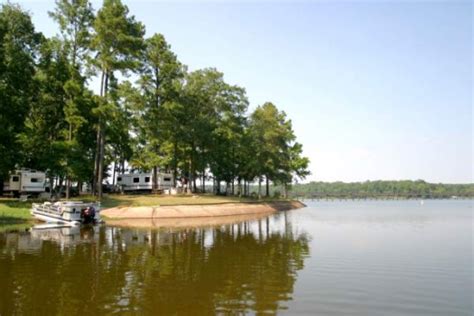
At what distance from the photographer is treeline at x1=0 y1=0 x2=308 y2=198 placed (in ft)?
153

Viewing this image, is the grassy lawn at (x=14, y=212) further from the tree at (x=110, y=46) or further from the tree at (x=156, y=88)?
the tree at (x=156, y=88)

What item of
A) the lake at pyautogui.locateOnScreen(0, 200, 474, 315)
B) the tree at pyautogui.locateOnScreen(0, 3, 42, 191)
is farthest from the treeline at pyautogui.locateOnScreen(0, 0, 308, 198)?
the lake at pyautogui.locateOnScreen(0, 200, 474, 315)

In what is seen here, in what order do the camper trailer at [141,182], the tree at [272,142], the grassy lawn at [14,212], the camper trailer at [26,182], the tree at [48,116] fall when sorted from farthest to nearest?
the tree at [272,142]
the camper trailer at [141,182]
the camper trailer at [26,182]
the tree at [48,116]
the grassy lawn at [14,212]

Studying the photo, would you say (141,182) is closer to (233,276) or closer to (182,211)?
(182,211)

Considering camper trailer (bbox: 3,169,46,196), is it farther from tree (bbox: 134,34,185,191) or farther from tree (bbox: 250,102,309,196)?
tree (bbox: 250,102,309,196)

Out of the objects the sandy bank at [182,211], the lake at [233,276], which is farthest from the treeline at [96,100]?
the lake at [233,276]

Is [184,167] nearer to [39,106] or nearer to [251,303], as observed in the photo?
[39,106]

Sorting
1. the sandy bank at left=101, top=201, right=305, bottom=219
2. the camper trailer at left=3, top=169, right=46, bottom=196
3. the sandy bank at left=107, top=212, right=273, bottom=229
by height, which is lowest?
the sandy bank at left=107, top=212, right=273, bottom=229

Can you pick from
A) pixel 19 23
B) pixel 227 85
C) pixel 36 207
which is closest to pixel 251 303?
pixel 36 207

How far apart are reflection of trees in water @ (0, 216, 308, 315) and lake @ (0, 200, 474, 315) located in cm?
4

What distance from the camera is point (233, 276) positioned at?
640 inches

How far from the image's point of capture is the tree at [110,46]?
5019cm

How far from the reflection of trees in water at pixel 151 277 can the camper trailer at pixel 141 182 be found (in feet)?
139

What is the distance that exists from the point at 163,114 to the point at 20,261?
4113 centimetres
